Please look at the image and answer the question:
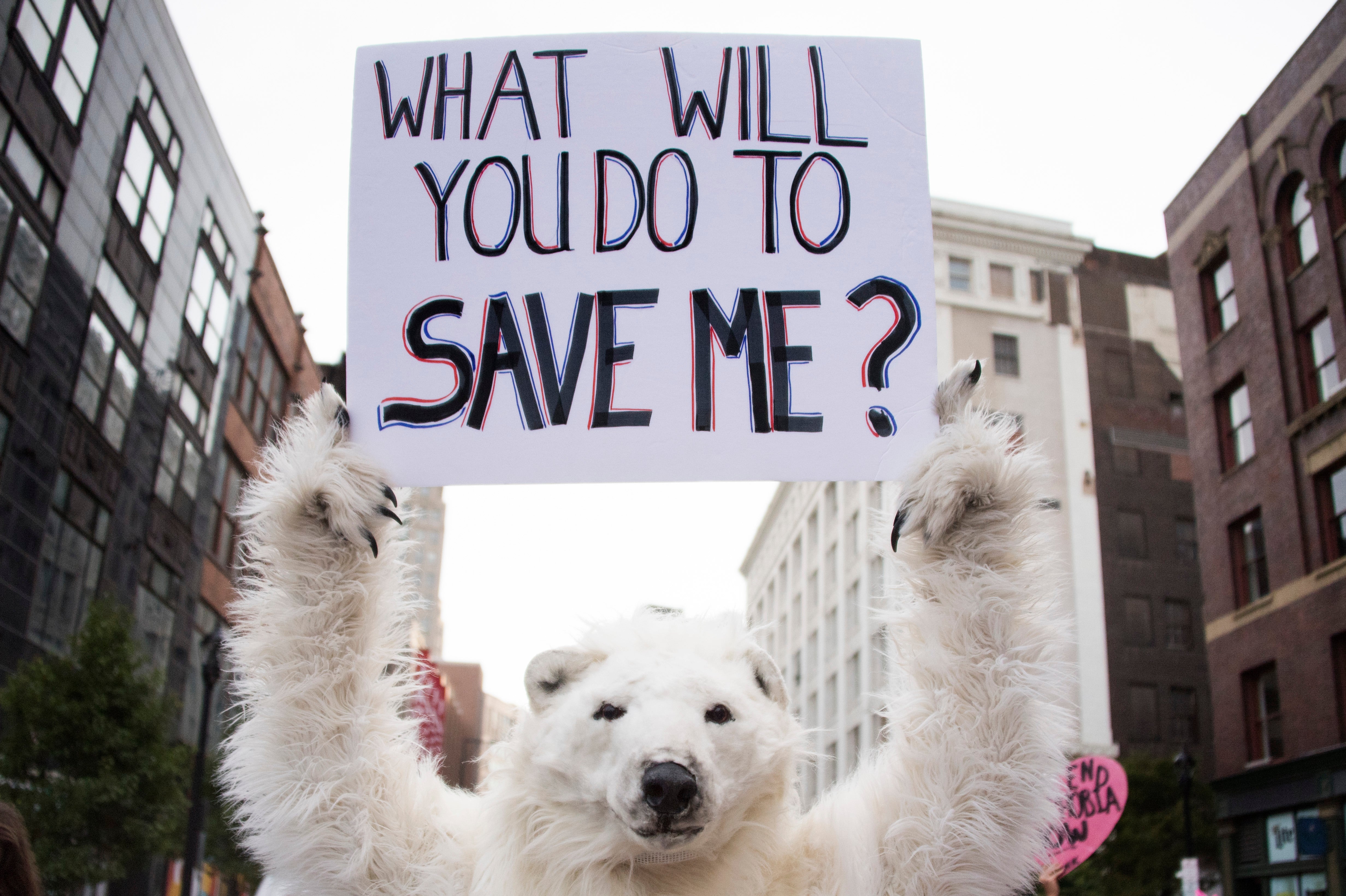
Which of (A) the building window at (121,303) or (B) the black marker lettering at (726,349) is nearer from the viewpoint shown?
(B) the black marker lettering at (726,349)

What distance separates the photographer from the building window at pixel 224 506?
22.4 meters

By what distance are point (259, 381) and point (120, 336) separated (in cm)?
906

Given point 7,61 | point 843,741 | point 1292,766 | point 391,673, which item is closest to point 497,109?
point 391,673

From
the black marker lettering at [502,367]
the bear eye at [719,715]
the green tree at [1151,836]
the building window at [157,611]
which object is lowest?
the green tree at [1151,836]

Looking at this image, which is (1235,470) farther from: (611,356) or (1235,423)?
(611,356)

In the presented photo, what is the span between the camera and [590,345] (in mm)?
2738

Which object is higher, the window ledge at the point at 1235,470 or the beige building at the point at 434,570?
the beige building at the point at 434,570

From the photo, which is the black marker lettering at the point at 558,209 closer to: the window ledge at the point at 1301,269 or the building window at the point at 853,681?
the window ledge at the point at 1301,269

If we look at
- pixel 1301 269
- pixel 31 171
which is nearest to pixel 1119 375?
pixel 1301 269

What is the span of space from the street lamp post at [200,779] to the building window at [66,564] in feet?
5.75

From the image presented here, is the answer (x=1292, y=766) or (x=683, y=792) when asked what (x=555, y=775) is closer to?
(x=683, y=792)

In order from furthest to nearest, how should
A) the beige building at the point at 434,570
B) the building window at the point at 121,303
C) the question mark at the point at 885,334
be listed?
the beige building at the point at 434,570 < the building window at the point at 121,303 < the question mark at the point at 885,334

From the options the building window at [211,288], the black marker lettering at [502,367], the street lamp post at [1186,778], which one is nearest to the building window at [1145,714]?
the street lamp post at [1186,778]

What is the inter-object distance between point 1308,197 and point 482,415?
18.9 metres
